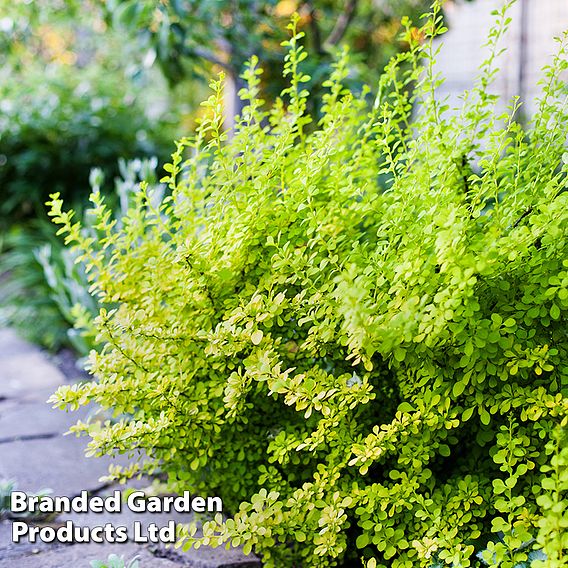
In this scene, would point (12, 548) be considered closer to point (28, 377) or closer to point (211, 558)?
point (211, 558)

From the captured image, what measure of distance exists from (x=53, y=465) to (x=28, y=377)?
1.08 m

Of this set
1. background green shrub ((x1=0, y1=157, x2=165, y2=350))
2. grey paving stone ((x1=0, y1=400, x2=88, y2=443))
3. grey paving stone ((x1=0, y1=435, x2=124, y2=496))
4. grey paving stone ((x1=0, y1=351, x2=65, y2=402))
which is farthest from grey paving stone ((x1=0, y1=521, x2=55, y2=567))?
background green shrub ((x1=0, y1=157, x2=165, y2=350))

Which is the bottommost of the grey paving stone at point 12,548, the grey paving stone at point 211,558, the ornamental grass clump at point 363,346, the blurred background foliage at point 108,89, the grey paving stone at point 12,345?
the grey paving stone at point 211,558

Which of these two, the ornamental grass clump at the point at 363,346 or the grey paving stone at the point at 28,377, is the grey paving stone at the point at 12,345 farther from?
the ornamental grass clump at the point at 363,346

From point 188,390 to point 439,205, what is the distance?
71 centimetres

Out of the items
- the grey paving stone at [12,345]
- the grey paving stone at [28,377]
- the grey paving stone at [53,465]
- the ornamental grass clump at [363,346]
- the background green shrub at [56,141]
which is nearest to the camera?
the ornamental grass clump at [363,346]

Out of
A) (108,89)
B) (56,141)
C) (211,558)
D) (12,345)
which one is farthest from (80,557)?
(108,89)

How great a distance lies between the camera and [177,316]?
68.3 inches

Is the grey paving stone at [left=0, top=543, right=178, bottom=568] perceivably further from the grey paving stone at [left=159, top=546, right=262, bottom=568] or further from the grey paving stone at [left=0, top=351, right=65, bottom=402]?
the grey paving stone at [left=0, top=351, right=65, bottom=402]

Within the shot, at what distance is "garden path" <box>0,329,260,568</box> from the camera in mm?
1832

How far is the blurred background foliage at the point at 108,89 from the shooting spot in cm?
332

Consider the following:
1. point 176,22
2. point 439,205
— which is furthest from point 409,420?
point 176,22

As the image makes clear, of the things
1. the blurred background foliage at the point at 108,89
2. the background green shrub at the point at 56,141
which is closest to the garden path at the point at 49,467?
the blurred background foliage at the point at 108,89

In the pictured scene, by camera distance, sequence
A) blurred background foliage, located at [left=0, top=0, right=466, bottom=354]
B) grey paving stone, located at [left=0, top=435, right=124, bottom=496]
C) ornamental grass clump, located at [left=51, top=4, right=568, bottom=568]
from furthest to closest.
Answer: blurred background foliage, located at [left=0, top=0, right=466, bottom=354] < grey paving stone, located at [left=0, top=435, right=124, bottom=496] < ornamental grass clump, located at [left=51, top=4, right=568, bottom=568]
